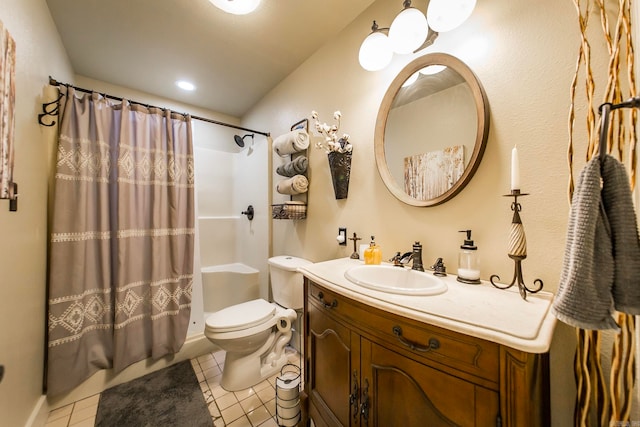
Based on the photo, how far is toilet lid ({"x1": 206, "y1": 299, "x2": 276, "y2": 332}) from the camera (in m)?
1.44

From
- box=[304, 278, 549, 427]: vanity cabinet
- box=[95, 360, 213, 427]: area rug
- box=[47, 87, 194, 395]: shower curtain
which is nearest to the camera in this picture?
box=[304, 278, 549, 427]: vanity cabinet

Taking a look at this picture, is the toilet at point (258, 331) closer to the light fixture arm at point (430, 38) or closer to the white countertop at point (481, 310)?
the white countertop at point (481, 310)

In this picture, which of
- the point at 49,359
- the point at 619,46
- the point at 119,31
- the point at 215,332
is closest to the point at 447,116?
the point at 619,46

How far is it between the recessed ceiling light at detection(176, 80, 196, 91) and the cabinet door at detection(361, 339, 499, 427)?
261 centimetres

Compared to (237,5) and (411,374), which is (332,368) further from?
(237,5)

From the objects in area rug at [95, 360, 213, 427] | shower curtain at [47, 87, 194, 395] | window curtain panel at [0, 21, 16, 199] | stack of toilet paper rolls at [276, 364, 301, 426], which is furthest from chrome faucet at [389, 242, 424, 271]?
shower curtain at [47, 87, 194, 395]

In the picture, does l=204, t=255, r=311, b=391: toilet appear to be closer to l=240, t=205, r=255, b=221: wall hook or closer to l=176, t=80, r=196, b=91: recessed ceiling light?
l=240, t=205, r=255, b=221: wall hook

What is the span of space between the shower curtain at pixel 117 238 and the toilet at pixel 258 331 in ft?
1.72

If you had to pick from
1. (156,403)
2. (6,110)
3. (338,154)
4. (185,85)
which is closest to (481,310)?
(338,154)

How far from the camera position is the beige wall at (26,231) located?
0.95 m

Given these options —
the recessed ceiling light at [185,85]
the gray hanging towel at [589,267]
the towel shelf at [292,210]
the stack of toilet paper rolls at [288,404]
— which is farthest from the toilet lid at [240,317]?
the recessed ceiling light at [185,85]

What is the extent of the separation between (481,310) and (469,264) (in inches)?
12.0

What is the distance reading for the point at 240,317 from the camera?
1535mm

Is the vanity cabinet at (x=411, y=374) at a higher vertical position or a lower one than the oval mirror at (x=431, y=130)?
lower
